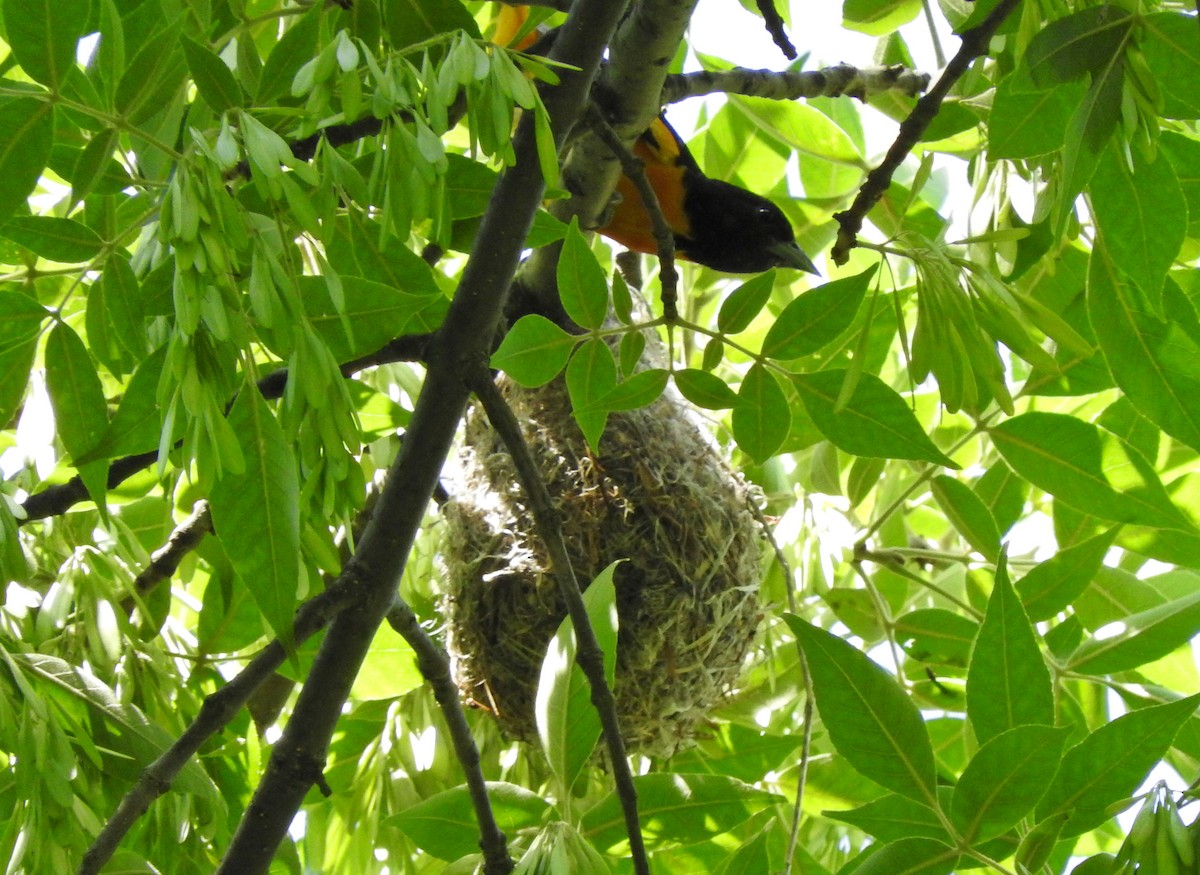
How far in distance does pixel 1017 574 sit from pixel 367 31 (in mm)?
1784

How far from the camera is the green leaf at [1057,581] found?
6.61 feet

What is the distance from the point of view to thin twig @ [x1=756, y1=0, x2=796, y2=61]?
1853mm

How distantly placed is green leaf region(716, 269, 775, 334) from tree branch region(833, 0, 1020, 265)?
12 cm

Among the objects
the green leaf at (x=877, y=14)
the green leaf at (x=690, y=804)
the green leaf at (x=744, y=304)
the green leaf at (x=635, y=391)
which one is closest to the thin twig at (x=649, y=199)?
the green leaf at (x=744, y=304)

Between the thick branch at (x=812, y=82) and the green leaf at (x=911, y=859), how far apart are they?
4.45 feet

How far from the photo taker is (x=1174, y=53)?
113 cm

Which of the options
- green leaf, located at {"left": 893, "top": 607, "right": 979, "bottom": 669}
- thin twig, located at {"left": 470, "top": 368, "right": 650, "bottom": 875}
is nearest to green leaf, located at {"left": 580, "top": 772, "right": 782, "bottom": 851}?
thin twig, located at {"left": 470, "top": 368, "right": 650, "bottom": 875}

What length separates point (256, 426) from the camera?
3.52ft

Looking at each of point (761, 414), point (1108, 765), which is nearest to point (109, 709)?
point (761, 414)

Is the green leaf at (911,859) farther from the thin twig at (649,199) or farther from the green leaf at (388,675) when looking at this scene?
the green leaf at (388,675)

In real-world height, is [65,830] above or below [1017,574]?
below

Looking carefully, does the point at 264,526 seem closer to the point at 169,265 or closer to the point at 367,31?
the point at 169,265

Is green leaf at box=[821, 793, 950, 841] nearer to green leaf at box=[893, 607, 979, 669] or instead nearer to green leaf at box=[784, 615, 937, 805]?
green leaf at box=[784, 615, 937, 805]

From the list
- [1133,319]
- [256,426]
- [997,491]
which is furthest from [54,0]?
[997,491]
